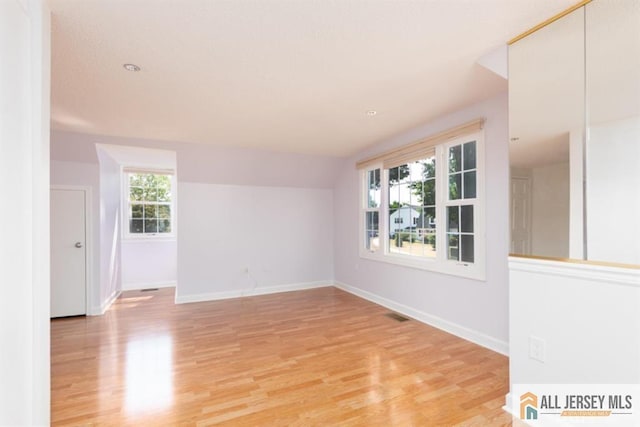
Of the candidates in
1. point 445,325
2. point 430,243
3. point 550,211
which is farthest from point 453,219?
point 550,211

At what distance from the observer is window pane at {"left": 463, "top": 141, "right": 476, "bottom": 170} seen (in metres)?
3.01

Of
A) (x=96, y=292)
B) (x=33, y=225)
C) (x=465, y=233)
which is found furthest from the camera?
(x=96, y=292)

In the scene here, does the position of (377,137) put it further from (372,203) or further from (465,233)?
(465,233)

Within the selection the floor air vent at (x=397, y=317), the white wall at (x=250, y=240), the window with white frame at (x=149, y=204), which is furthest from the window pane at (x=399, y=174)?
the window with white frame at (x=149, y=204)

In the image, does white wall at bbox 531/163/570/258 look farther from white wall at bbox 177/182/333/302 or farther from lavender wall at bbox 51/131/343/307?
white wall at bbox 177/182/333/302

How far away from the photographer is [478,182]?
115 inches

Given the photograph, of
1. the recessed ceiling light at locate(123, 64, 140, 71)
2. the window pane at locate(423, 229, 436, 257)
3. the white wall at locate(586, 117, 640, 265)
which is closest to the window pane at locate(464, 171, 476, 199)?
the window pane at locate(423, 229, 436, 257)

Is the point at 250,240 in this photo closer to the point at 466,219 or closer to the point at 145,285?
the point at 145,285

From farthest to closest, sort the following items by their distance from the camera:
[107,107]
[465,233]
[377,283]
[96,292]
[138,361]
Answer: [377,283], [96,292], [465,233], [107,107], [138,361]

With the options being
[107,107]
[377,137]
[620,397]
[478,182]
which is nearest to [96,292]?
[107,107]

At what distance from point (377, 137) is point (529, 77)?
222 centimetres

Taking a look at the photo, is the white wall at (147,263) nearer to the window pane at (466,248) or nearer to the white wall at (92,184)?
the white wall at (92,184)

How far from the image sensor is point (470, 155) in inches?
120

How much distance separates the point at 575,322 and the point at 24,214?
290cm
